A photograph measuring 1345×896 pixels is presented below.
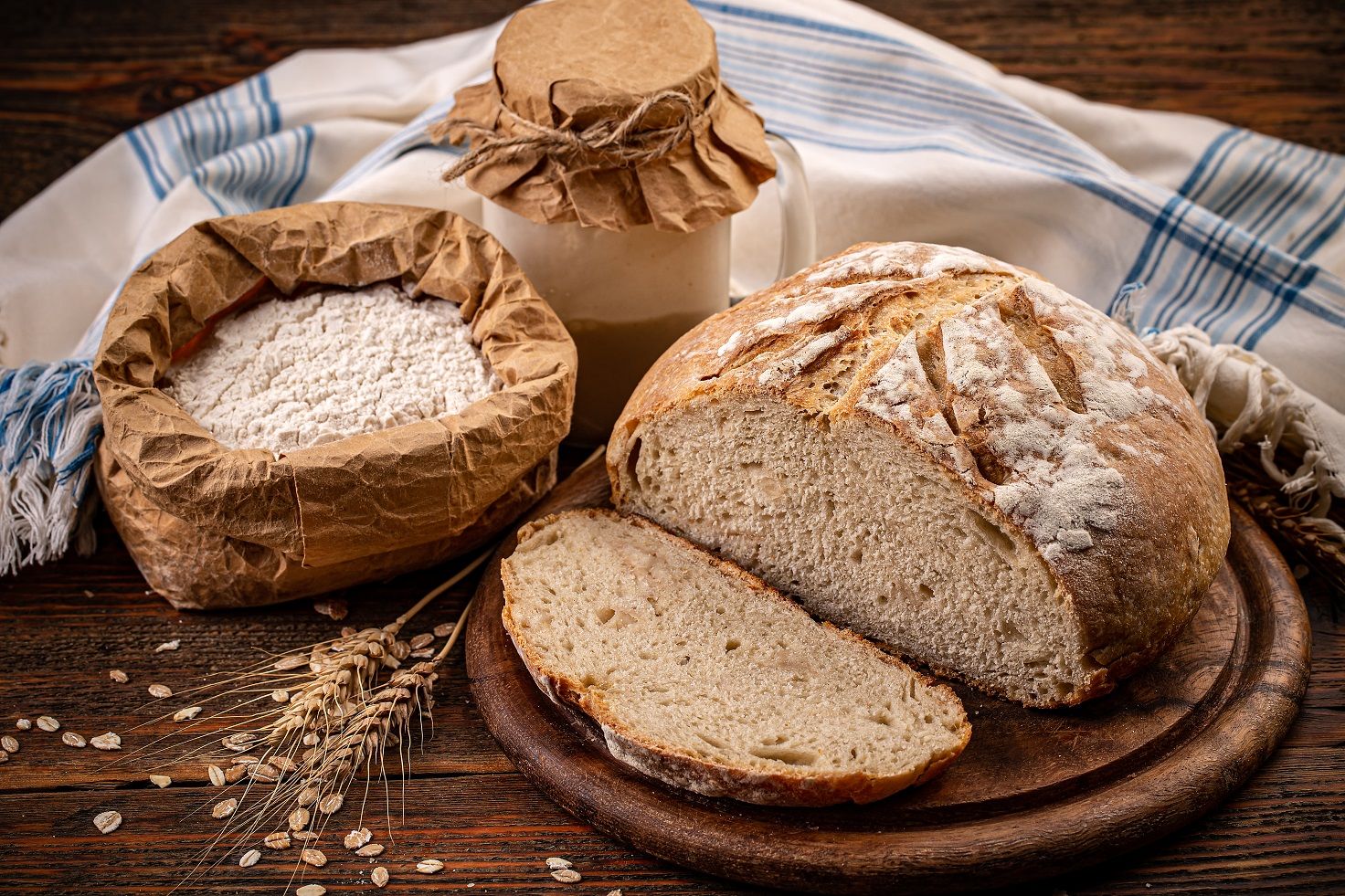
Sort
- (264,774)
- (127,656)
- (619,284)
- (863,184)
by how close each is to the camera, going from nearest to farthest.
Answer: (264,774) → (127,656) → (619,284) → (863,184)

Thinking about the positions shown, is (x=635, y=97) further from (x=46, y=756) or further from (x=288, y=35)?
(x=288, y=35)

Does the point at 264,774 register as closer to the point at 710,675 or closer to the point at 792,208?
the point at 710,675

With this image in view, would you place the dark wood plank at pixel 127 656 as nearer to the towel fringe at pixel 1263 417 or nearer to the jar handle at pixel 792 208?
the jar handle at pixel 792 208

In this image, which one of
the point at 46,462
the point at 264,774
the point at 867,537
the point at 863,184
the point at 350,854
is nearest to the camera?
the point at 350,854

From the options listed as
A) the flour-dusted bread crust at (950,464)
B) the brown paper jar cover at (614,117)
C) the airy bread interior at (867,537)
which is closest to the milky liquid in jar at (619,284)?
the brown paper jar cover at (614,117)

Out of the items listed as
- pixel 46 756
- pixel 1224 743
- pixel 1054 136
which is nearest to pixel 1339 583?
pixel 1224 743

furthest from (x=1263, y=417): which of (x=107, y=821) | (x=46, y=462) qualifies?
(x=46, y=462)
